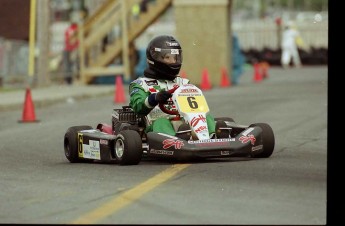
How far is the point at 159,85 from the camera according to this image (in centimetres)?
1284

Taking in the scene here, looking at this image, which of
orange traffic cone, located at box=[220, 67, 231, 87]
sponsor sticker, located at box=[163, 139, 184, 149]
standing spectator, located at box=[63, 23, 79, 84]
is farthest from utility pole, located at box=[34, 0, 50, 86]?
sponsor sticker, located at box=[163, 139, 184, 149]

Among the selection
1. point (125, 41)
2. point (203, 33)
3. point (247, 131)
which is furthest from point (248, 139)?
point (125, 41)

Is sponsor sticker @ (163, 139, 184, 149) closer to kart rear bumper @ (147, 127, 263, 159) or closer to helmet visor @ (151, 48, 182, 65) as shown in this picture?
kart rear bumper @ (147, 127, 263, 159)

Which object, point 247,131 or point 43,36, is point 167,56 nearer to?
point 247,131

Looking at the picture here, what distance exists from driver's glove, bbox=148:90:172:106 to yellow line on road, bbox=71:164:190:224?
81 centimetres

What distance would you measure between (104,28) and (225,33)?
3500 millimetres

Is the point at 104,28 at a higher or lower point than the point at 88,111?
higher

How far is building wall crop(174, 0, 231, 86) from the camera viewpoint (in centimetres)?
3412

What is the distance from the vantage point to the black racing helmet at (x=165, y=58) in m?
12.8

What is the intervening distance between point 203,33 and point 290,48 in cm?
1848

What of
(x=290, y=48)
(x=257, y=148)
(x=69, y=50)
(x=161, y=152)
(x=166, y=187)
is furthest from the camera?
(x=290, y=48)

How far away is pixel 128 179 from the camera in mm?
10672
